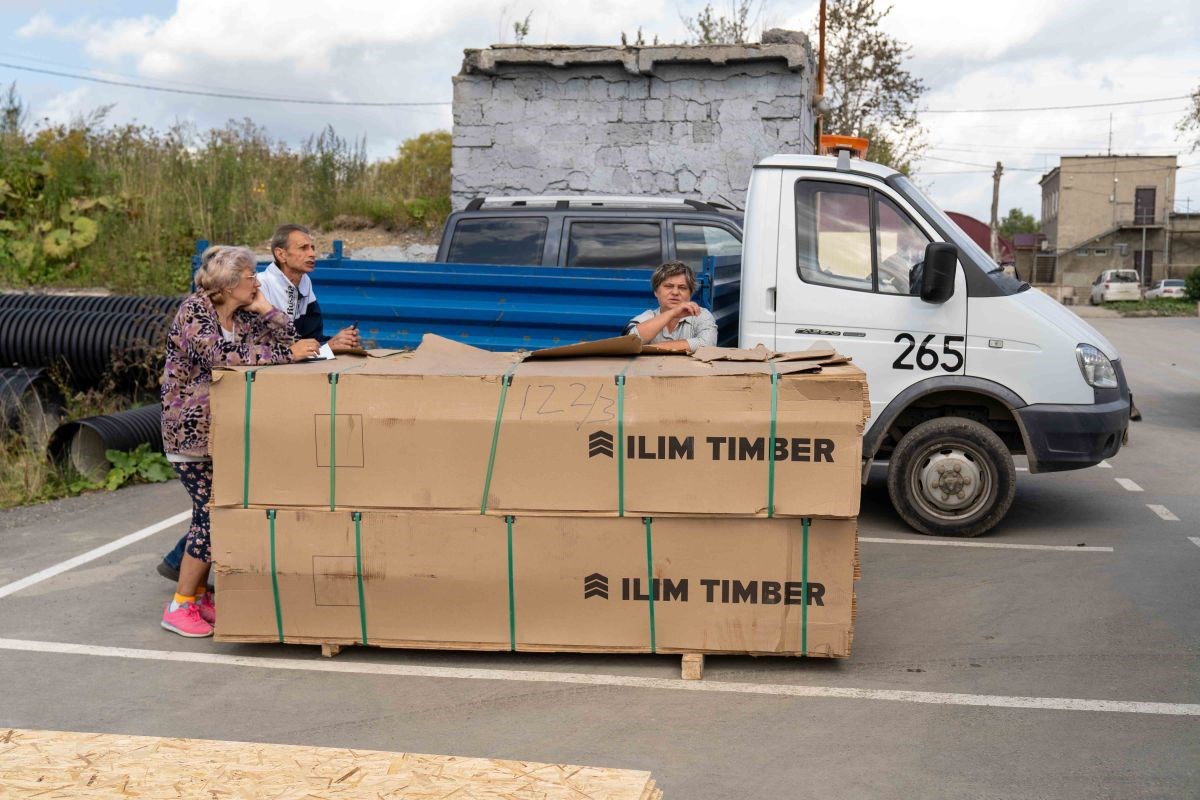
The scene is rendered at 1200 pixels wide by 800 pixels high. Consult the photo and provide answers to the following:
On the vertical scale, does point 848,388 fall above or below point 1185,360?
above

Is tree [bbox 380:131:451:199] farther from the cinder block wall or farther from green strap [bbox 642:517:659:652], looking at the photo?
green strap [bbox 642:517:659:652]

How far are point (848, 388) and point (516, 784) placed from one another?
2.34m

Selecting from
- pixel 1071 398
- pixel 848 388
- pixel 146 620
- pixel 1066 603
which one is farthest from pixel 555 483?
pixel 1071 398

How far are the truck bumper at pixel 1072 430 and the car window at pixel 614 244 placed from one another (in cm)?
291

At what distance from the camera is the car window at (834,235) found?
7652 millimetres

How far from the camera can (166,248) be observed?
16.1 meters

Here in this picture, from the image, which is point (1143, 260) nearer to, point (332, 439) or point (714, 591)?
point (714, 591)

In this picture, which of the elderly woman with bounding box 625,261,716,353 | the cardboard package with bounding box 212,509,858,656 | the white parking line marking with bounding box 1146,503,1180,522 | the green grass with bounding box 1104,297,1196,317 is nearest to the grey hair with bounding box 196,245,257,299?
the cardboard package with bounding box 212,509,858,656

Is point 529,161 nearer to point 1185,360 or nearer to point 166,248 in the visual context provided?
point 166,248

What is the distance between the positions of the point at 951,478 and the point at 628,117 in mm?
7891

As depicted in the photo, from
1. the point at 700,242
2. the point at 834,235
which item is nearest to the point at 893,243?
the point at 834,235

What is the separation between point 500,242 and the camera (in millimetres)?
9242

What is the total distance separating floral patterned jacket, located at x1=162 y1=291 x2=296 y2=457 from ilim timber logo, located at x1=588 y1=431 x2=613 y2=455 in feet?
5.10

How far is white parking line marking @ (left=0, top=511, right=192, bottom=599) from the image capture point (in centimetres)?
688
